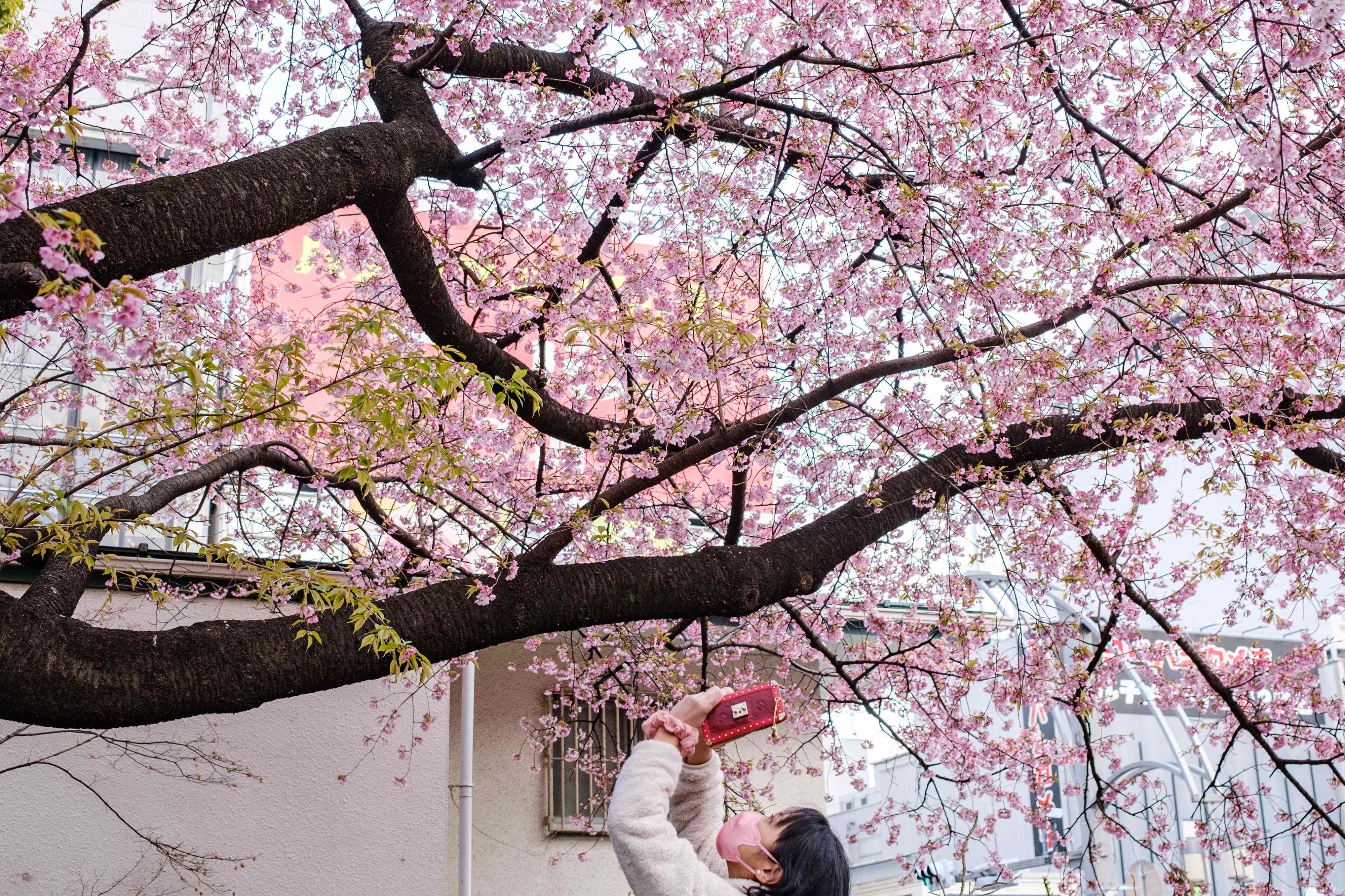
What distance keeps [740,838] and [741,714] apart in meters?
0.23

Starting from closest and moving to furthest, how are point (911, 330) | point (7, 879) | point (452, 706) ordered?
point (7, 879), point (911, 330), point (452, 706)

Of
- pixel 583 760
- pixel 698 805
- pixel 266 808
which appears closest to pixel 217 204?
pixel 698 805

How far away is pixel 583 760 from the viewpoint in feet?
24.5

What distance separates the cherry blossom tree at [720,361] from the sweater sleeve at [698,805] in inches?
49.5

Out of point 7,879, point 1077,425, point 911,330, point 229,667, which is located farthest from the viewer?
point 911,330

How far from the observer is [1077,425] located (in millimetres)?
4984

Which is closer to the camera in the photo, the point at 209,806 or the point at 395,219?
the point at 395,219

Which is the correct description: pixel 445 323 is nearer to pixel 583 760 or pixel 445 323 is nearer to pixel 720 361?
pixel 720 361

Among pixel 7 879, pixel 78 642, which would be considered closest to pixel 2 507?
pixel 78 642

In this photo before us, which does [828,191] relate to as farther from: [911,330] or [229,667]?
[229,667]

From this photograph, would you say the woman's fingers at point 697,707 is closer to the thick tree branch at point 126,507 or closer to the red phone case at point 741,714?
the red phone case at point 741,714

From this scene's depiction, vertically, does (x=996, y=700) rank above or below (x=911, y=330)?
below

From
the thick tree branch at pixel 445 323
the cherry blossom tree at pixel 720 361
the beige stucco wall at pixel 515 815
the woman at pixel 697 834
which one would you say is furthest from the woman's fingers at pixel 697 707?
the beige stucco wall at pixel 515 815

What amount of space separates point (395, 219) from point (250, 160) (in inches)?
31.1
